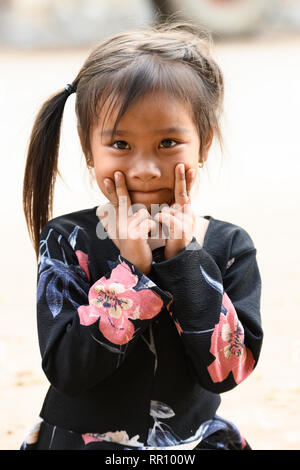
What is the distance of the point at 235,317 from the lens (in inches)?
87.2

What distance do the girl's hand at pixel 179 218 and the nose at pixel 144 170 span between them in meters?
0.07

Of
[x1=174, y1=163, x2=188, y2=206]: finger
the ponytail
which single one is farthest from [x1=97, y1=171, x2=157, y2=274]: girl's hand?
the ponytail

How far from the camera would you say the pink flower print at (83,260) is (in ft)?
7.67

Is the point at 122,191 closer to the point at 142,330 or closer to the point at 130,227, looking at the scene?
the point at 130,227

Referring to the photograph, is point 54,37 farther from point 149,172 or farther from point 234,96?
point 149,172

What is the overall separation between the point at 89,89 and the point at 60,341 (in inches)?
30.2

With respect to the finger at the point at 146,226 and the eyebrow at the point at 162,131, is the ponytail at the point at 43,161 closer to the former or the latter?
the eyebrow at the point at 162,131

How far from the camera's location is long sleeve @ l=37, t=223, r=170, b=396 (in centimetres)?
212

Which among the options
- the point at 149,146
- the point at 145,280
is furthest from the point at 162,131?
the point at 145,280

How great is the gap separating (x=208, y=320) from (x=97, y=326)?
1.05 feet

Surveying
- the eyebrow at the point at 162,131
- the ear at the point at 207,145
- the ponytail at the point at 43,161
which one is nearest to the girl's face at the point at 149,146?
the eyebrow at the point at 162,131

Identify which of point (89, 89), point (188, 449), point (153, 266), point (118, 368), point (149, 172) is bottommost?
point (188, 449)

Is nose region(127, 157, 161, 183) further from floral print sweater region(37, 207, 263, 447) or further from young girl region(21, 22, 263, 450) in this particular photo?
floral print sweater region(37, 207, 263, 447)
